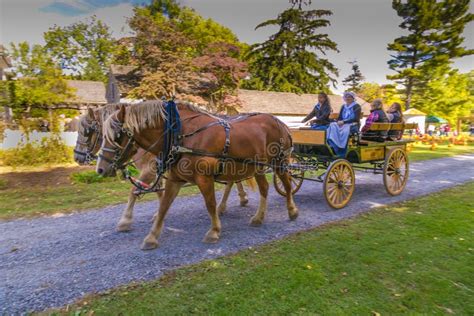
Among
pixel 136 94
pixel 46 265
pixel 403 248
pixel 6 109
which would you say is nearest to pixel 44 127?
pixel 6 109

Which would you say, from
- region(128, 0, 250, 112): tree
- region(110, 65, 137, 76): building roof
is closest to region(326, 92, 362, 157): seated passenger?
region(128, 0, 250, 112): tree

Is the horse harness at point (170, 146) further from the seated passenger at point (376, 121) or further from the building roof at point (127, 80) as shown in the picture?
the building roof at point (127, 80)

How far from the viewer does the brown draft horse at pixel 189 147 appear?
4016 mm

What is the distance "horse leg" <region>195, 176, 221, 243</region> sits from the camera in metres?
4.28

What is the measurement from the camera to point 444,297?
3127 mm

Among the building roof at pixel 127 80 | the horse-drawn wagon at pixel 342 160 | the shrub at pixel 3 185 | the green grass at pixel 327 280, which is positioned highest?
the building roof at pixel 127 80

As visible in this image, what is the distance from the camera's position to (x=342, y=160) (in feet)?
19.9

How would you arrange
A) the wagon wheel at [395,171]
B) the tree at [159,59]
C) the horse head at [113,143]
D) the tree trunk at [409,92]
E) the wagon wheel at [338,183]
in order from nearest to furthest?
the horse head at [113,143]
the wagon wheel at [338,183]
the wagon wheel at [395,171]
the tree at [159,59]
the tree trunk at [409,92]

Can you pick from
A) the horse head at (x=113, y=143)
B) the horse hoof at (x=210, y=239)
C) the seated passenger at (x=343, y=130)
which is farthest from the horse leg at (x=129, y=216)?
the seated passenger at (x=343, y=130)

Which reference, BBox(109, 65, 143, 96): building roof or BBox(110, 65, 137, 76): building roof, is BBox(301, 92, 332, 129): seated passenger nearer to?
BBox(109, 65, 143, 96): building roof

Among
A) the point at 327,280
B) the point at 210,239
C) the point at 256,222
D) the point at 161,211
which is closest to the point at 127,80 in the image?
the point at 256,222

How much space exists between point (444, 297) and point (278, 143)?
3274mm

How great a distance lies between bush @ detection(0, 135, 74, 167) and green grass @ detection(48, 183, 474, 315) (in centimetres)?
1085

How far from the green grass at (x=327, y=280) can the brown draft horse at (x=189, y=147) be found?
104 centimetres
